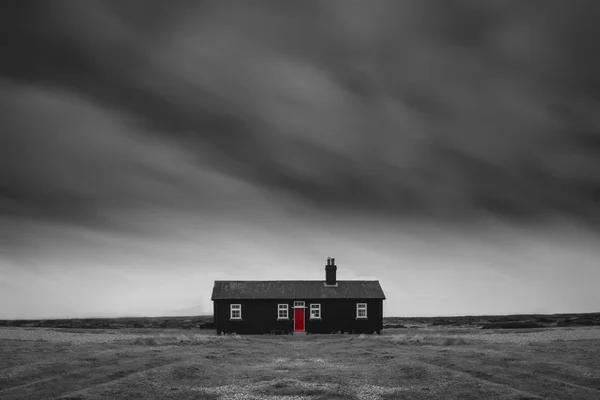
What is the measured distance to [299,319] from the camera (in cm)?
5644

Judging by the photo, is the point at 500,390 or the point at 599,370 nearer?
the point at 500,390

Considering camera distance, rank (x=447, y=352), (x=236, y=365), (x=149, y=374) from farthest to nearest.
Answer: (x=447, y=352)
(x=236, y=365)
(x=149, y=374)

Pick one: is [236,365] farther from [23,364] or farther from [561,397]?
[561,397]

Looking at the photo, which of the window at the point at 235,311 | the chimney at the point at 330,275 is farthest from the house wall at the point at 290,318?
the chimney at the point at 330,275

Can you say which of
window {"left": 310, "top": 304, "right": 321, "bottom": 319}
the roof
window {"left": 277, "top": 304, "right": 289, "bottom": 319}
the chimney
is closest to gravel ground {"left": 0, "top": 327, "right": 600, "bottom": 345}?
Answer: window {"left": 310, "top": 304, "right": 321, "bottom": 319}

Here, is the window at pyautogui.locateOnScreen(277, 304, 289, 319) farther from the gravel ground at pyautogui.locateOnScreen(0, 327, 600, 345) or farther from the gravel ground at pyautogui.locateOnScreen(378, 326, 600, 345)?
the gravel ground at pyautogui.locateOnScreen(378, 326, 600, 345)

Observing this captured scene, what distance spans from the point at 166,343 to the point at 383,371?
21165mm

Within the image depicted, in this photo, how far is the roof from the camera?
56.8 metres

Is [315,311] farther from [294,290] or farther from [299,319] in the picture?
[294,290]

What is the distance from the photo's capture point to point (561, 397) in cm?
1777

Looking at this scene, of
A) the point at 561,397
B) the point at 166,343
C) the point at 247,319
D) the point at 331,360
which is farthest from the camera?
the point at 247,319

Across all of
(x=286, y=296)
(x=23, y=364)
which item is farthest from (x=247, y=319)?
(x=23, y=364)

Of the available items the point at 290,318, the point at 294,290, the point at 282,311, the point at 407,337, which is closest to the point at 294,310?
the point at 290,318

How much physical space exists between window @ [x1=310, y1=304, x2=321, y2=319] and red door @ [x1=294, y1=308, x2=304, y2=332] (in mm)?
1056
